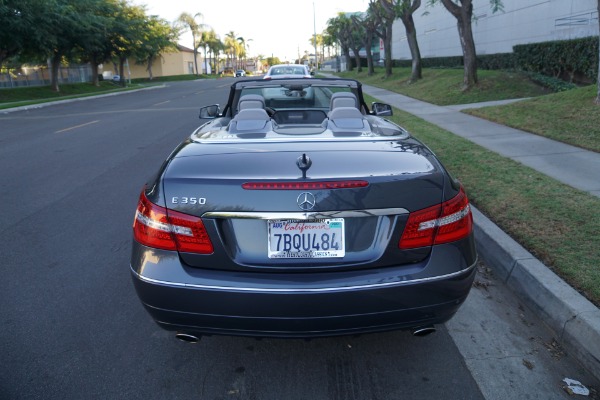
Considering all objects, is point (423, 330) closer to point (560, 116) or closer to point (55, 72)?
point (560, 116)

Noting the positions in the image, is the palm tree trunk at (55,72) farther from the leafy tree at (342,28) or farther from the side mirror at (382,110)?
the side mirror at (382,110)

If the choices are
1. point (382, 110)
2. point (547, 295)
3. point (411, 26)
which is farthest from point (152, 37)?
point (547, 295)

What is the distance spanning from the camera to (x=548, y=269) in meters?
3.92

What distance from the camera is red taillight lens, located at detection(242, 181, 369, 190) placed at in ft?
8.46

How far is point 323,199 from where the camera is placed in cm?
257

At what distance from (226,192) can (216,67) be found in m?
122

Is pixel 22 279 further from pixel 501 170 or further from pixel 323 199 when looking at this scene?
pixel 501 170

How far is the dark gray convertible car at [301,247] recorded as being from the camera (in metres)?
2.58

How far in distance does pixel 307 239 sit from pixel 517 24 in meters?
25.3

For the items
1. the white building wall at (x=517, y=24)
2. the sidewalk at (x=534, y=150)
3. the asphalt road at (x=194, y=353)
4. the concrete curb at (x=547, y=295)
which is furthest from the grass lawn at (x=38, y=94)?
the concrete curb at (x=547, y=295)

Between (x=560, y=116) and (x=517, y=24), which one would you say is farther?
(x=517, y=24)

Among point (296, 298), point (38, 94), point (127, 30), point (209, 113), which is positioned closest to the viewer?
point (296, 298)

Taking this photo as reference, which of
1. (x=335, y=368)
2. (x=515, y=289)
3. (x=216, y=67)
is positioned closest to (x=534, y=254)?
(x=515, y=289)

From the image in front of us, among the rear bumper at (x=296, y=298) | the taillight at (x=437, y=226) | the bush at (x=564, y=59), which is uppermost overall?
the bush at (x=564, y=59)
